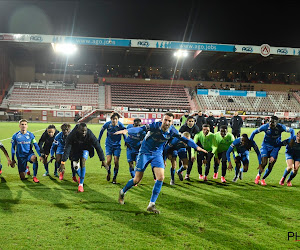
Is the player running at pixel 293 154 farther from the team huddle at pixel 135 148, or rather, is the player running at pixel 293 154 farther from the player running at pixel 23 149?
the player running at pixel 23 149

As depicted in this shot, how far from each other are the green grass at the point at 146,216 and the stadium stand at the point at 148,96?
1319 inches

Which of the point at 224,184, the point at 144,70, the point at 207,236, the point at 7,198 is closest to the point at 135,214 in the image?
the point at 207,236

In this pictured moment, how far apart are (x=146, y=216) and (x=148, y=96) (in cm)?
3891

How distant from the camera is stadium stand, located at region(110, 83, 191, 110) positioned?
4100 centimetres

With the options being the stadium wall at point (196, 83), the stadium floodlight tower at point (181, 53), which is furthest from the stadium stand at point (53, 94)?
the stadium floodlight tower at point (181, 53)

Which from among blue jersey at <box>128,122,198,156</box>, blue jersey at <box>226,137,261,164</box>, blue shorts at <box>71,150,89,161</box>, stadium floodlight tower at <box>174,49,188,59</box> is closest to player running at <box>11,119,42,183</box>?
blue shorts at <box>71,150,89,161</box>

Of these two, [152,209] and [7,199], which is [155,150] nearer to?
[152,209]

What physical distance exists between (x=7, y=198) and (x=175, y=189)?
12.6 ft

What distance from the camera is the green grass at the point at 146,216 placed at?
3.66m

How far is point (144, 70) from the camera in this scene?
4834 centimetres

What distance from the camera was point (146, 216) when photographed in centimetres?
459

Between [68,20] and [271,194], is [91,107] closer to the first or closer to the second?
[68,20]

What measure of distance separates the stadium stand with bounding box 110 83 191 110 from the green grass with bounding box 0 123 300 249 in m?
33.5

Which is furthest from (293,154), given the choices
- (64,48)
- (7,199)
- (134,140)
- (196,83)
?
(196,83)
